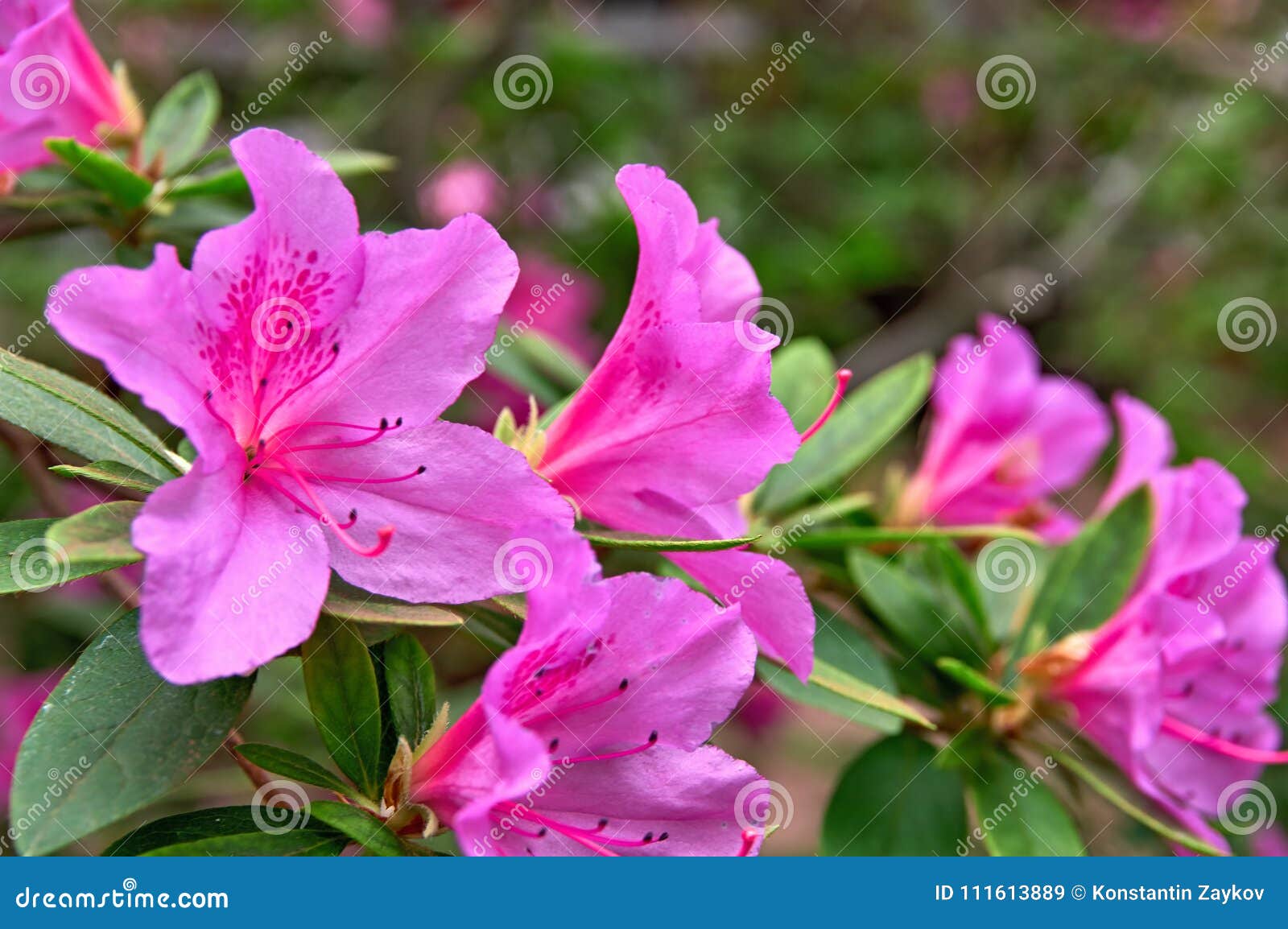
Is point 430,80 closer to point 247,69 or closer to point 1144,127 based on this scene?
point 247,69

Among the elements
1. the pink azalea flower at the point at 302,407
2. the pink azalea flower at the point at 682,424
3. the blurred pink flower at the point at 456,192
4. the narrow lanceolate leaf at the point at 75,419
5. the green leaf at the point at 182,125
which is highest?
the pink azalea flower at the point at 682,424

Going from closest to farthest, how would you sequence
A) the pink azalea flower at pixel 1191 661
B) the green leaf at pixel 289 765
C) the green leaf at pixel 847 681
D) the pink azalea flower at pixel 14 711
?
1. the green leaf at pixel 289 765
2. the green leaf at pixel 847 681
3. the pink azalea flower at pixel 1191 661
4. the pink azalea flower at pixel 14 711

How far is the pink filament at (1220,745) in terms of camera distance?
3.33 ft

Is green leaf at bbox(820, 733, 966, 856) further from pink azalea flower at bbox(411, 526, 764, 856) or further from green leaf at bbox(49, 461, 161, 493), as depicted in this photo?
green leaf at bbox(49, 461, 161, 493)

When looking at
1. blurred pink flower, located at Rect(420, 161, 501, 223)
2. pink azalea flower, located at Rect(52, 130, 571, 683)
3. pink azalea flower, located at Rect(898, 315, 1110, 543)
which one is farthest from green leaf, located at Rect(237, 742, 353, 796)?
blurred pink flower, located at Rect(420, 161, 501, 223)

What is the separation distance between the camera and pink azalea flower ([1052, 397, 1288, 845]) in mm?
964

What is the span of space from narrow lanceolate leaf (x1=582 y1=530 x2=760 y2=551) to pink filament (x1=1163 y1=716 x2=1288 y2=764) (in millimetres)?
550

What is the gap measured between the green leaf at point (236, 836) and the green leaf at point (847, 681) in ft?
1.15

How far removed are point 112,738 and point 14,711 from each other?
4.85 feet

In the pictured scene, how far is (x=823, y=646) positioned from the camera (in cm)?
101

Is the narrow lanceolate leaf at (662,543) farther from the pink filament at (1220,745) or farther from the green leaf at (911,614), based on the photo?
the pink filament at (1220,745)

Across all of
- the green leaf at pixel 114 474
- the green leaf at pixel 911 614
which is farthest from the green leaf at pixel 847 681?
the green leaf at pixel 114 474

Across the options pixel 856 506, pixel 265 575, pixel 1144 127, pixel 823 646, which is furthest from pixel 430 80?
pixel 1144 127

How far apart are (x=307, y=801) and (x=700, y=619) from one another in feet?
0.87
